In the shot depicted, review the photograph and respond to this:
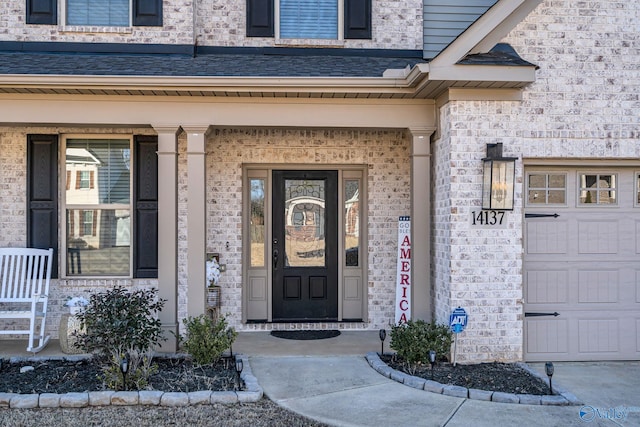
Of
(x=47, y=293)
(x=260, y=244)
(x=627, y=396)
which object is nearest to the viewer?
(x=627, y=396)

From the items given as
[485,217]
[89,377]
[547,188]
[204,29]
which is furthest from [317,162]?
[89,377]

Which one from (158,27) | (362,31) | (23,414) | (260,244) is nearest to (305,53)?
(362,31)

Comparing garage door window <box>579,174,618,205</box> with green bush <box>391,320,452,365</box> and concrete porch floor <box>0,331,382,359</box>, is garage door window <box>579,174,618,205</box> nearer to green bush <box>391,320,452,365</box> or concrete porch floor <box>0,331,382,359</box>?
green bush <box>391,320,452,365</box>

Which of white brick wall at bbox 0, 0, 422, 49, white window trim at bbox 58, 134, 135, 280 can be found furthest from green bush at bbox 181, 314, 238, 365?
white brick wall at bbox 0, 0, 422, 49

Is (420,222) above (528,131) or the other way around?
the other way around

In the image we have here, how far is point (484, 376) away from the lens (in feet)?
19.6

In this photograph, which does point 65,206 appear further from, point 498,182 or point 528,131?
point 528,131

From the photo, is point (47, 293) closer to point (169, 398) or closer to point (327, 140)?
point (169, 398)

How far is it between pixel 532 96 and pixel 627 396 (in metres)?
3.18

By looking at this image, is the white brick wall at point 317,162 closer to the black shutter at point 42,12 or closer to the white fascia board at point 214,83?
the white fascia board at point 214,83

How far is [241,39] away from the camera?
7.99 meters

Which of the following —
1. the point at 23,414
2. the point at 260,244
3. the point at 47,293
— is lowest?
the point at 23,414

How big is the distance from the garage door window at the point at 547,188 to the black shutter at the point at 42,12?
6218mm

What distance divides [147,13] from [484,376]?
19.6ft
